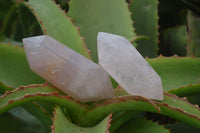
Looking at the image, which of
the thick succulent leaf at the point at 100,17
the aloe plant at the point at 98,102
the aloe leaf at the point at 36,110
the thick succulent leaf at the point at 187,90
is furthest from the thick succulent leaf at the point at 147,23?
the aloe leaf at the point at 36,110

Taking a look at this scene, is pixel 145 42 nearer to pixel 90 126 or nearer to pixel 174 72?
pixel 174 72

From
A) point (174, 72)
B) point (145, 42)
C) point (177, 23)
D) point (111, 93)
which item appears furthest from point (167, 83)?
point (177, 23)

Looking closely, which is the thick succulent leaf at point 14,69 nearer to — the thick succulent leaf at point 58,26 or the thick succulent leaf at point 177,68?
the thick succulent leaf at point 58,26

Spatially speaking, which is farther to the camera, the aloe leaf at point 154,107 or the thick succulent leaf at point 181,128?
the thick succulent leaf at point 181,128

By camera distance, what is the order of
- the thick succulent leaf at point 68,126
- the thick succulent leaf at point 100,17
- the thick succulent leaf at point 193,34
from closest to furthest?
the thick succulent leaf at point 68,126 → the thick succulent leaf at point 100,17 → the thick succulent leaf at point 193,34

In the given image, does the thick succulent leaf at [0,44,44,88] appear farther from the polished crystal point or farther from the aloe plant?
the polished crystal point

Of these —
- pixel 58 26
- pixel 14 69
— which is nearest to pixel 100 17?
pixel 58 26

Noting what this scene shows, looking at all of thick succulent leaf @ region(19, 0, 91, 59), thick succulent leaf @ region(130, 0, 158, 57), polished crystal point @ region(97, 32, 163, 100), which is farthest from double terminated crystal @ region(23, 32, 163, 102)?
thick succulent leaf @ region(130, 0, 158, 57)
